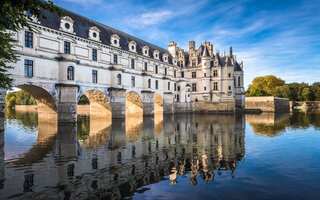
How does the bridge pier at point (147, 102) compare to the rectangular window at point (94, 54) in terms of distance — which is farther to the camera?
the bridge pier at point (147, 102)

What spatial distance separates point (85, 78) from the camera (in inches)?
1050

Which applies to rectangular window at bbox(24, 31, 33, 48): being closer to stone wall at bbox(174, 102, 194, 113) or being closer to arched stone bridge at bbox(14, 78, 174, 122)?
arched stone bridge at bbox(14, 78, 174, 122)

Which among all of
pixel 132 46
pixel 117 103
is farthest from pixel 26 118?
pixel 132 46

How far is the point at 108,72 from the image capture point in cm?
3023

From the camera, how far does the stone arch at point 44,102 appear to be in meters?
22.5

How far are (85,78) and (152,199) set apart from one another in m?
24.1

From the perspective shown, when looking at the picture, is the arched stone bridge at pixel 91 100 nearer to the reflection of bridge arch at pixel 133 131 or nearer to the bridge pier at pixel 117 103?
the bridge pier at pixel 117 103

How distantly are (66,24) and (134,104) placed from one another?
17706 mm

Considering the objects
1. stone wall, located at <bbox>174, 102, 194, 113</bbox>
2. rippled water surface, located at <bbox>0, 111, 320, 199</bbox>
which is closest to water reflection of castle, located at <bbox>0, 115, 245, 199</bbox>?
rippled water surface, located at <bbox>0, 111, 320, 199</bbox>

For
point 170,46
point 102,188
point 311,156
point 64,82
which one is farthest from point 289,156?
point 170,46

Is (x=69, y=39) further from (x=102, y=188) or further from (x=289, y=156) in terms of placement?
(x=289, y=156)

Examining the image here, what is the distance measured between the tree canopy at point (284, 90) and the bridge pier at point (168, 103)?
39.2 m

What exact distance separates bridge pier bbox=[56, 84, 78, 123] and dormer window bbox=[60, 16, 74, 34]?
7.11 m

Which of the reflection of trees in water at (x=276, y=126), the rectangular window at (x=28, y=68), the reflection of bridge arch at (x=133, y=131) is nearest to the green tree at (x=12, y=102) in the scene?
the rectangular window at (x=28, y=68)
